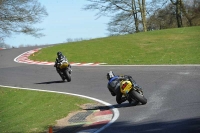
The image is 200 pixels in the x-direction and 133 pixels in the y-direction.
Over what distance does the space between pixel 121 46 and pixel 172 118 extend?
24.6m

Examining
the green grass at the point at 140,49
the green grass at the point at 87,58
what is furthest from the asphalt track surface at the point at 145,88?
the green grass at the point at 140,49

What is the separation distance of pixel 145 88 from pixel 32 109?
403 centimetres

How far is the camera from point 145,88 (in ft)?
51.7

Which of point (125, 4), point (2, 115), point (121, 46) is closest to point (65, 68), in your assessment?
point (2, 115)

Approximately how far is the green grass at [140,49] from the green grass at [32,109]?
28.4 ft

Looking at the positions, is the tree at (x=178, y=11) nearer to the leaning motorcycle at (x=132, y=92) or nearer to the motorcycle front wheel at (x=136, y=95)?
the leaning motorcycle at (x=132, y=92)

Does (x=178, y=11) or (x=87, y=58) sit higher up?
(x=178, y=11)

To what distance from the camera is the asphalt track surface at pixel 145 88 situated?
31.4 feet

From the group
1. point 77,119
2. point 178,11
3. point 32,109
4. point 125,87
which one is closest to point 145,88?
point 125,87

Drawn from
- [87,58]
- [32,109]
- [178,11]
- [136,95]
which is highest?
[178,11]

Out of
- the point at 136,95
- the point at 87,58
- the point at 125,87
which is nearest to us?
the point at 136,95

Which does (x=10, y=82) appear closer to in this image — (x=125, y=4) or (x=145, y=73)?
(x=145, y=73)

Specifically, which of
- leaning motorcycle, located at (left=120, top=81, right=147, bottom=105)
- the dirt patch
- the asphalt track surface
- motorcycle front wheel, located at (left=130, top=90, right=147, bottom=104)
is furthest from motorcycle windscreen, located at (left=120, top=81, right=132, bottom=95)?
the dirt patch

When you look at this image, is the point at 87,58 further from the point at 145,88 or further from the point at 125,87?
the point at 125,87
